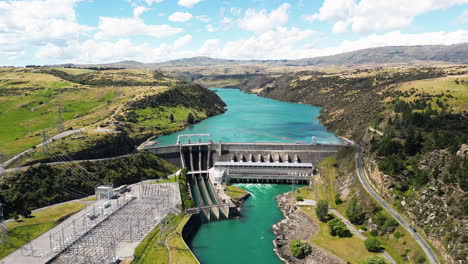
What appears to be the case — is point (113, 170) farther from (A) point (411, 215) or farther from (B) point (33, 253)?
(A) point (411, 215)

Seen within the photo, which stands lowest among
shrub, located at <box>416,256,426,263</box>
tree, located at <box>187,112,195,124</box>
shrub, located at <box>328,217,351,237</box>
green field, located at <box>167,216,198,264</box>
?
green field, located at <box>167,216,198,264</box>

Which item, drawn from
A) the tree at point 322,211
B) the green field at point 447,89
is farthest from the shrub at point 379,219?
the green field at point 447,89

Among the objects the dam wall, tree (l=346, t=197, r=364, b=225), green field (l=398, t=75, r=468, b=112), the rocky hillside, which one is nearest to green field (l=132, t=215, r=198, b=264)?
tree (l=346, t=197, r=364, b=225)

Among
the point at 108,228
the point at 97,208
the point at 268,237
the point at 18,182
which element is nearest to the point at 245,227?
the point at 268,237

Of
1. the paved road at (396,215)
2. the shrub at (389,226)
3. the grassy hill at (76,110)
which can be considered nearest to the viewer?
the paved road at (396,215)

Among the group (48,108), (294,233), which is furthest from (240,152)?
(48,108)

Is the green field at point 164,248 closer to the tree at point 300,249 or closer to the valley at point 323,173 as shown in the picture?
the valley at point 323,173

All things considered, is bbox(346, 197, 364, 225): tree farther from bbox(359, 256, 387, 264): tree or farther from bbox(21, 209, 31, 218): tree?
bbox(21, 209, 31, 218): tree
